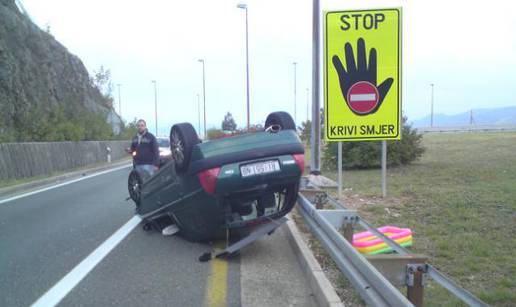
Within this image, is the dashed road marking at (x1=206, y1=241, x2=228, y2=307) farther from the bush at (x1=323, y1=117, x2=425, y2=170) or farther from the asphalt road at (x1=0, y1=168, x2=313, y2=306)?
the bush at (x1=323, y1=117, x2=425, y2=170)

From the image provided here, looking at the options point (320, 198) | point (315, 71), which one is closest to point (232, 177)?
point (320, 198)

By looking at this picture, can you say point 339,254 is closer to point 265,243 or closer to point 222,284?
point 222,284

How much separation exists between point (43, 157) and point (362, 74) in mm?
15015

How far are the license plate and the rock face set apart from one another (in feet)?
58.0

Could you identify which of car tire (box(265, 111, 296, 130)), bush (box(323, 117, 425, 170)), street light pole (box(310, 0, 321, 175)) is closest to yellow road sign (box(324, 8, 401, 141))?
street light pole (box(310, 0, 321, 175))

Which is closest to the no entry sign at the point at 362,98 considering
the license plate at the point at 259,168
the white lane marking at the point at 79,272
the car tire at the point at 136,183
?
the car tire at the point at 136,183

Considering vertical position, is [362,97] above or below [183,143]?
above

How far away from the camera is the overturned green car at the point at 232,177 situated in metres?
5.53

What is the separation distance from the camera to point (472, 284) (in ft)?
15.8

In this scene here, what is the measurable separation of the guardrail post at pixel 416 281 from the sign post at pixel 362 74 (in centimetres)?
599

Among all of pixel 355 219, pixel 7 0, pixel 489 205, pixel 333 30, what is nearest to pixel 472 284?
pixel 355 219

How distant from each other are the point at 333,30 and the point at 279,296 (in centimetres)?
615

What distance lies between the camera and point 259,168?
220 inches

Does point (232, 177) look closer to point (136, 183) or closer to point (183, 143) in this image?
point (183, 143)
